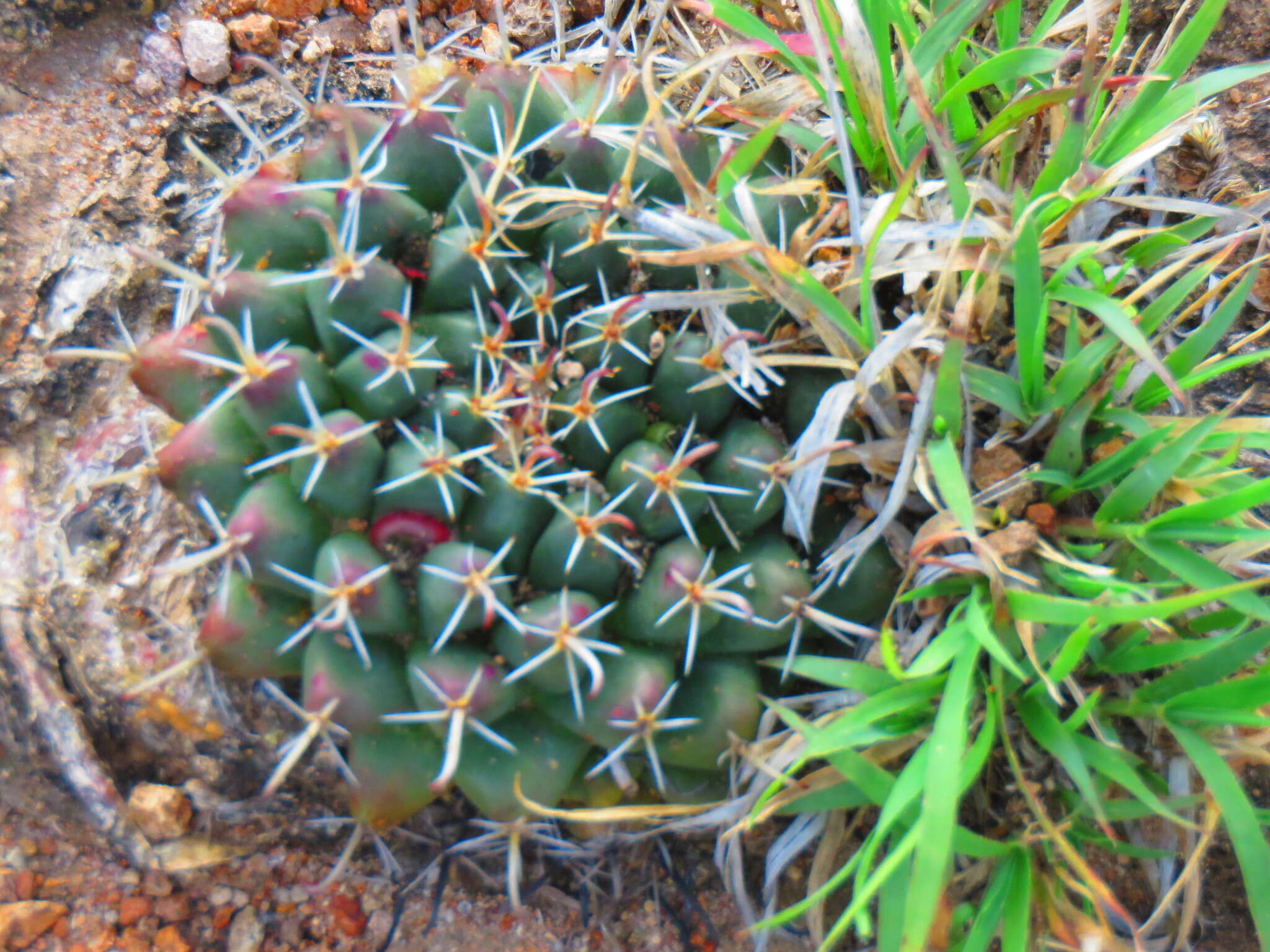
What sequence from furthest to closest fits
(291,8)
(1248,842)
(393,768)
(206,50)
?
(291,8)
(206,50)
(393,768)
(1248,842)

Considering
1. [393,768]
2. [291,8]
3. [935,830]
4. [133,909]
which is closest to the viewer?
[935,830]

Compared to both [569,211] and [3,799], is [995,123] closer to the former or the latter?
[569,211]

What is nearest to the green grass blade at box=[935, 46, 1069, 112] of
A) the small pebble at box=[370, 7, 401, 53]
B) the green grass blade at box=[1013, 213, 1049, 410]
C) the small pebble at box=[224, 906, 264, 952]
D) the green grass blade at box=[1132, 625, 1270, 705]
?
the green grass blade at box=[1013, 213, 1049, 410]

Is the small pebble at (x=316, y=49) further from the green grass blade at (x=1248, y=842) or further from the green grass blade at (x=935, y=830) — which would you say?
the green grass blade at (x=1248, y=842)

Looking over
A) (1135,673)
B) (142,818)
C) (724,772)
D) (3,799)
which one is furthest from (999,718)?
(3,799)

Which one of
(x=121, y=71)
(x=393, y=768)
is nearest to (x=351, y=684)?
(x=393, y=768)

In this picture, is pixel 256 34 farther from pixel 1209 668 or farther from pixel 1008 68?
pixel 1209 668

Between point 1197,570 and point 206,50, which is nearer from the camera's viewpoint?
point 1197,570
